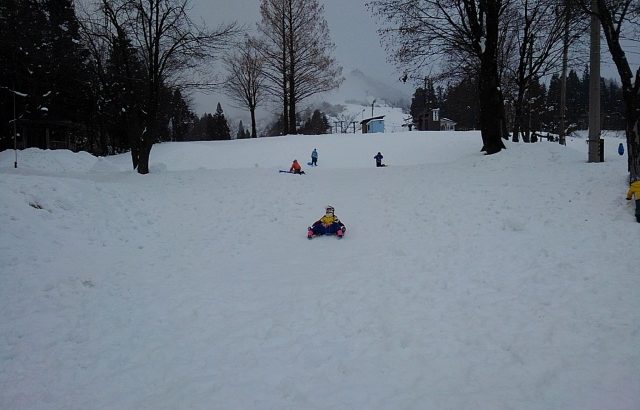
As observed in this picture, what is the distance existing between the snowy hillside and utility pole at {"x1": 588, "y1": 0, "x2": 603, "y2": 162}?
635mm

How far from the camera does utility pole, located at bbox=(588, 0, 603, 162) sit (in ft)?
37.8

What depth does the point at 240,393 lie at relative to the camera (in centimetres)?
424

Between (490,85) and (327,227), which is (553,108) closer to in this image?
(490,85)

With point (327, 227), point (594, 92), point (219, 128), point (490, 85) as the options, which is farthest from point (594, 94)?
point (219, 128)

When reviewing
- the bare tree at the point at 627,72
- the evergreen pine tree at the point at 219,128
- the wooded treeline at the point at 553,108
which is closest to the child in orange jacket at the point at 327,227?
the bare tree at the point at 627,72

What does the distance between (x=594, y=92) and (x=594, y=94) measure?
0.21 ft

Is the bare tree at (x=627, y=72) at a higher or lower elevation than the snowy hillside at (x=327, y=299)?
higher

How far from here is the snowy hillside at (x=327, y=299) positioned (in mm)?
4266

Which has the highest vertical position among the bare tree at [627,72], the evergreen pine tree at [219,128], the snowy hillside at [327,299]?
the evergreen pine tree at [219,128]

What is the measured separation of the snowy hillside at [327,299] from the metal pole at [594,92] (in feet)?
2.18

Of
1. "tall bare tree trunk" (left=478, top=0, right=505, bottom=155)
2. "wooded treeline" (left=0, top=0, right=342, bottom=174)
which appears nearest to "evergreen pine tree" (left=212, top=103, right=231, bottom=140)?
"wooded treeline" (left=0, top=0, right=342, bottom=174)

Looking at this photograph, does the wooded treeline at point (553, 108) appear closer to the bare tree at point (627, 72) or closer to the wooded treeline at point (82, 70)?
the wooded treeline at point (82, 70)

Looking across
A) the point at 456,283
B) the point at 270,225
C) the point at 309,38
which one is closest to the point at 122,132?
the point at 309,38

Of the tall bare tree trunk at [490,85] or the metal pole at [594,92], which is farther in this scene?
the tall bare tree trunk at [490,85]
